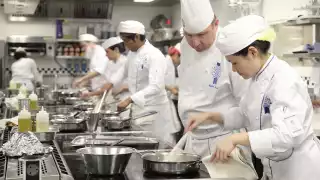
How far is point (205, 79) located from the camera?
2924 mm

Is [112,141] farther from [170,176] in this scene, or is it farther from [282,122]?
[282,122]

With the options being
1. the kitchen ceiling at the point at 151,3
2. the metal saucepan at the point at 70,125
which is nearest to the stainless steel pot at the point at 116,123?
the metal saucepan at the point at 70,125

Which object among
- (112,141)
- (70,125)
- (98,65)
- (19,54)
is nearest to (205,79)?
(112,141)

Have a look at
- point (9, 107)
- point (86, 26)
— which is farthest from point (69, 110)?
point (86, 26)

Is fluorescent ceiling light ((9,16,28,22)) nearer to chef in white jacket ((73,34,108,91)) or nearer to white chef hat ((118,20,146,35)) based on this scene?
chef in white jacket ((73,34,108,91))

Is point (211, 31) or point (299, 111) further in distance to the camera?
point (211, 31)

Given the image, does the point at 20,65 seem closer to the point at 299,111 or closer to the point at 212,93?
the point at 212,93

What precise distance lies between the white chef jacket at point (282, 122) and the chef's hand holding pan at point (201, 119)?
20 centimetres

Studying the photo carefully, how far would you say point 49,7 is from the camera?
967 centimetres

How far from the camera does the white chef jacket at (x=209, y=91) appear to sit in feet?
9.43

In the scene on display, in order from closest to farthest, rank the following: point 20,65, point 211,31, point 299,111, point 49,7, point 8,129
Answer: point 299,111
point 211,31
point 8,129
point 20,65
point 49,7

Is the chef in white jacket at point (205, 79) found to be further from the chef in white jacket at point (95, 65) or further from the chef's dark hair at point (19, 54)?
the chef's dark hair at point (19, 54)

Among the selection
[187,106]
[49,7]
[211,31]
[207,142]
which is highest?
[49,7]

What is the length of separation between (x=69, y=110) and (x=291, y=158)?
2.60m
